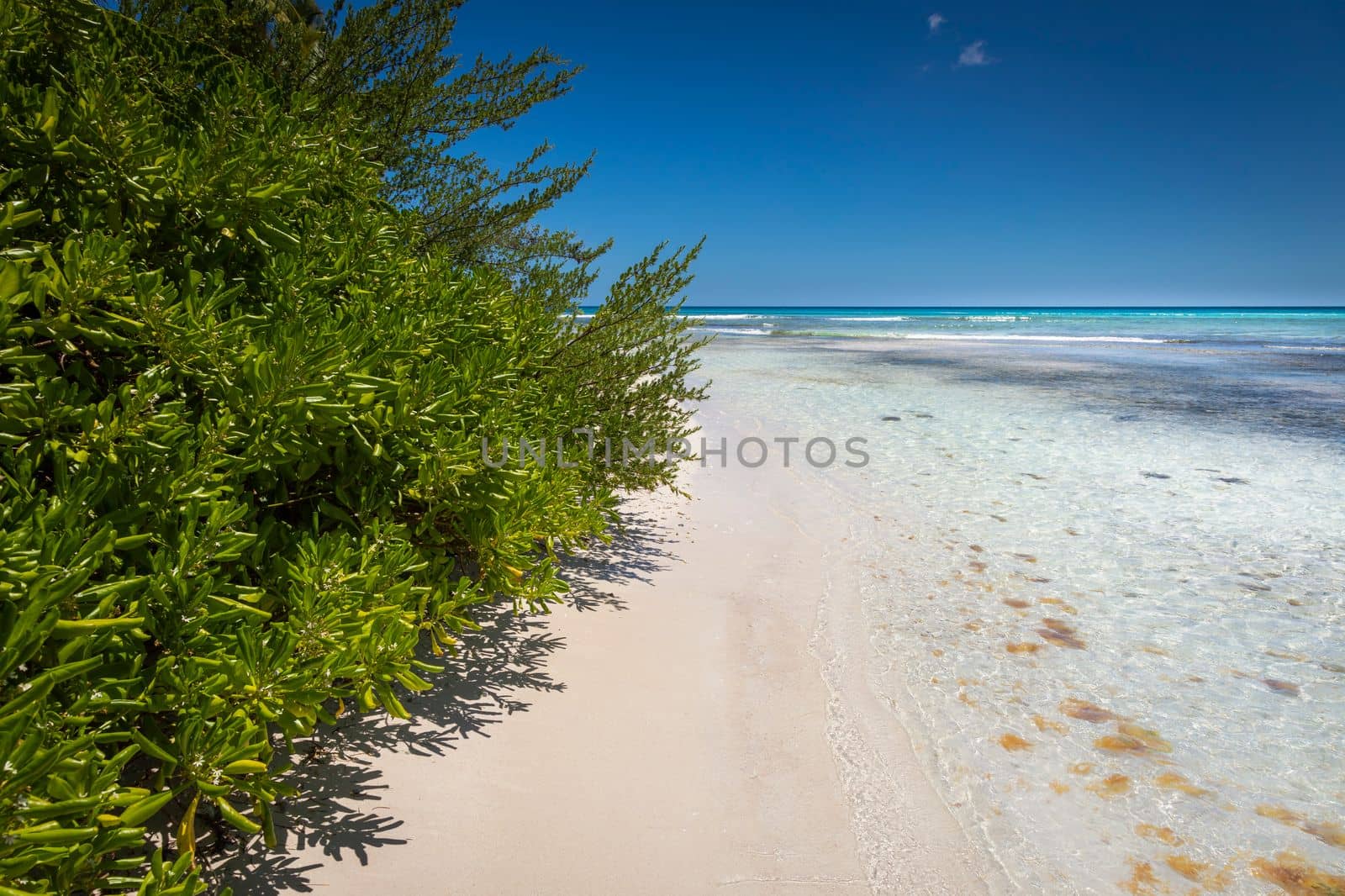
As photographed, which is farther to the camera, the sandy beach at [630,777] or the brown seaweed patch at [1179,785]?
the brown seaweed patch at [1179,785]

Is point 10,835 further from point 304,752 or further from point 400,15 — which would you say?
point 400,15

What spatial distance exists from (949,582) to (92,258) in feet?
17.8

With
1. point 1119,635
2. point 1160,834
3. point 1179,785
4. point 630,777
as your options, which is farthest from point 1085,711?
point 630,777

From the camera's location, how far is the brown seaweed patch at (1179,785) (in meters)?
3.08

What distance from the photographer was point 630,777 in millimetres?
2859

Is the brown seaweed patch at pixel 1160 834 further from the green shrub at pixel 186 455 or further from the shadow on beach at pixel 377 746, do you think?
the green shrub at pixel 186 455

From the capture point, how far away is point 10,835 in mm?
1142

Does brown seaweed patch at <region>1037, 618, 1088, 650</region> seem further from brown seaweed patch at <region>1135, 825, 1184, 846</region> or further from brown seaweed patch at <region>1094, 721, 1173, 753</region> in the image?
brown seaweed patch at <region>1135, 825, 1184, 846</region>

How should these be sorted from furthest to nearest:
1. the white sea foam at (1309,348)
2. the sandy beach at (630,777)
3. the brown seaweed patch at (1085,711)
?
the white sea foam at (1309,348)
the brown seaweed patch at (1085,711)
the sandy beach at (630,777)

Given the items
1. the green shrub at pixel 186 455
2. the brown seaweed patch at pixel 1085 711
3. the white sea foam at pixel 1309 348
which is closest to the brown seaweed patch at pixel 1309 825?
the brown seaweed patch at pixel 1085 711

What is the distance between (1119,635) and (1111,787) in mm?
1836

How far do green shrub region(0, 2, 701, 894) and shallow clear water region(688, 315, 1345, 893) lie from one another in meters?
2.55

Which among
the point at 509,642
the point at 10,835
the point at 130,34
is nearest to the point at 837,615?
the point at 509,642

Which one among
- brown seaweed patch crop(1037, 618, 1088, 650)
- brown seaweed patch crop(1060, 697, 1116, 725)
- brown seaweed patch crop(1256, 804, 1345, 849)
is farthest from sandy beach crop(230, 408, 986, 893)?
brown seaweed patch crop(1256, 804, 1345, 849)
